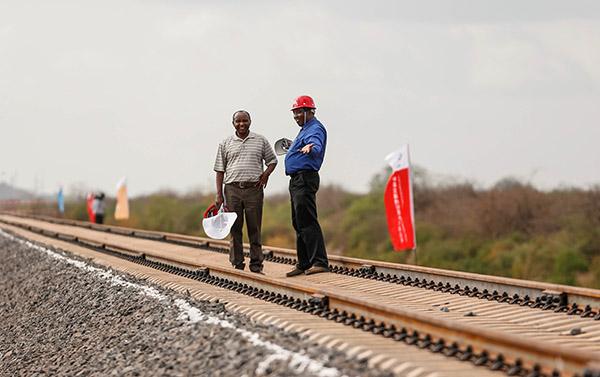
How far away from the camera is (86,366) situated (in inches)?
275

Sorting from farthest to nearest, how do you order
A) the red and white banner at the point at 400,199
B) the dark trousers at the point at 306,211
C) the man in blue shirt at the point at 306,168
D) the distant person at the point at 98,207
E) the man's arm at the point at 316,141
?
the distant person at the point at 98,207, the red and white banner at the point at 400,199, the dark trousers at the point at 306,211, the man in blue shirt at the point at 306,168, the man's arm at the point at 316,141

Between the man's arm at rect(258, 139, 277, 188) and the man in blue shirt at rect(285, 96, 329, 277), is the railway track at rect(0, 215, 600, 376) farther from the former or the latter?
the man's arm at rect(258, 139, 277, 188)

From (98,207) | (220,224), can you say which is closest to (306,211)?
(220,224)

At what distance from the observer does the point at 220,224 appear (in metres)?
10.7

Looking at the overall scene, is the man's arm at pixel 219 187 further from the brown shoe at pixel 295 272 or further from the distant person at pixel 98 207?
the distant person at pixel 98 207

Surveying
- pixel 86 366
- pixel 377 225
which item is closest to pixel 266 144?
pixel 86 366

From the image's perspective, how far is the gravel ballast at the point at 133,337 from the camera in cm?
527

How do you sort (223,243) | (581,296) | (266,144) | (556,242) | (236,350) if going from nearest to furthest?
(236,350) < (581,296) < (266,144) < (223,243) < (556,242)

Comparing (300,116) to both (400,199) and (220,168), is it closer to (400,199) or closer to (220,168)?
(220,168)

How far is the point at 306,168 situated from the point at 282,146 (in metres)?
0.86

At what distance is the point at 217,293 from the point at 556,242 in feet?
58.8

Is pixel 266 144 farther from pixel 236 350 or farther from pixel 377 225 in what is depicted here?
pixel 377 225

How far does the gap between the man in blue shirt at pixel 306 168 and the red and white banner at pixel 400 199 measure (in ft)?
26.4

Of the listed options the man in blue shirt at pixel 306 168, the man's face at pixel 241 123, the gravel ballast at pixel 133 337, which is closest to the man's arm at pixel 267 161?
the man's face at pixel 241 123
